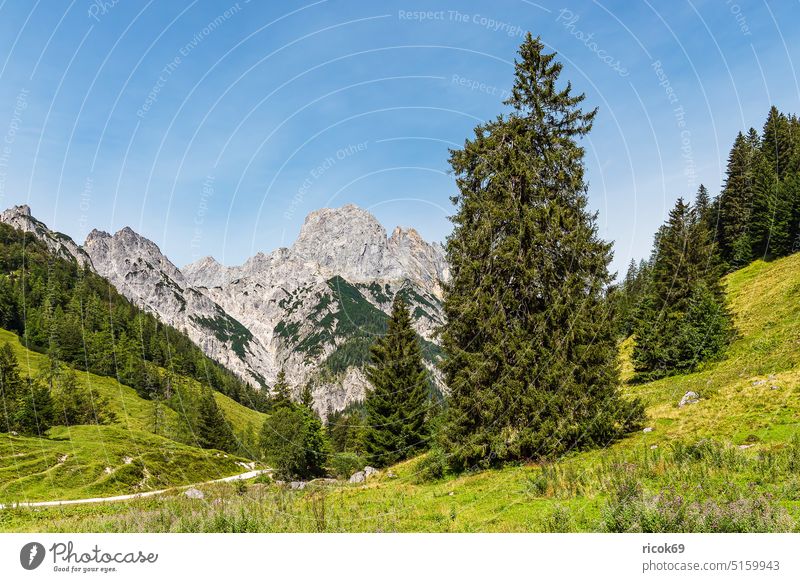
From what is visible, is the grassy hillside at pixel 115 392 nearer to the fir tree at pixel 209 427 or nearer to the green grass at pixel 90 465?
the fir tree at pixel 209 427

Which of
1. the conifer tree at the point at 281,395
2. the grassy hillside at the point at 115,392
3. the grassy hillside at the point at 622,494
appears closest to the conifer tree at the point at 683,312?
the grassy hillside at the point at 622,494

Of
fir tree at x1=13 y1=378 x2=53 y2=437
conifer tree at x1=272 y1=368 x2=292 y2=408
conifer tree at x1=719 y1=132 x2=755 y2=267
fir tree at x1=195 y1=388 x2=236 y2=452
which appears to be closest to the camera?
fir tree at x1=13 y1=378 x2=53 y2=437

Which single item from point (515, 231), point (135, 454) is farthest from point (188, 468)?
point (515, 231)

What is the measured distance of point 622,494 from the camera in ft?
32.1

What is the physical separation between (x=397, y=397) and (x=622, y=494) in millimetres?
33935

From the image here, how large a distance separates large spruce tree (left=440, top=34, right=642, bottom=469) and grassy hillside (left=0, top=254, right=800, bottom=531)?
4.69ft

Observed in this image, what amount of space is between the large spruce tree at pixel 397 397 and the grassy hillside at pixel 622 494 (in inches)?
665

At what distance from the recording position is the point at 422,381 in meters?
44.2

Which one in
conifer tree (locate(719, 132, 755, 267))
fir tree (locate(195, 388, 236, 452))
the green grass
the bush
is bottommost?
the bush

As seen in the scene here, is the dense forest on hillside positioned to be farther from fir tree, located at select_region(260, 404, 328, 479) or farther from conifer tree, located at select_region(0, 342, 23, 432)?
fir tree, located at select_region(260, 404, 328, 479)

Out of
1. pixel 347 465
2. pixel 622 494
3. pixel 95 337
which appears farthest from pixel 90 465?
pixel 95 337

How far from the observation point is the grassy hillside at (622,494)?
8.95 metres

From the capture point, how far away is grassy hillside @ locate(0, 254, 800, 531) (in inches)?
352

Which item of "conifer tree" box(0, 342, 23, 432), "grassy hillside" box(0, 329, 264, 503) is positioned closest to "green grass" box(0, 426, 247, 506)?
"grassy hillside" box(0, 329, 264, 503)
